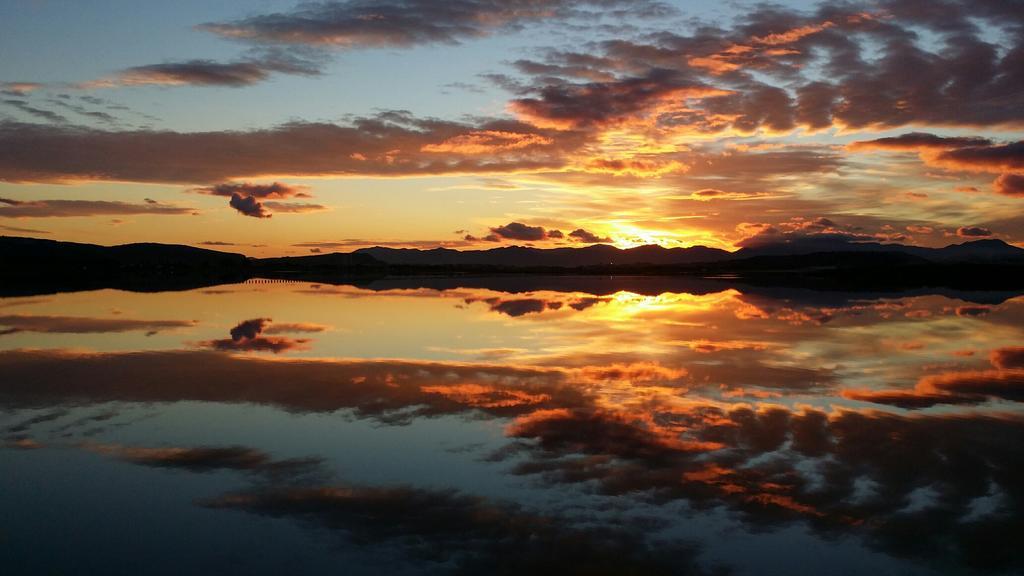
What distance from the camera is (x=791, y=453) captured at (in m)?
12.7

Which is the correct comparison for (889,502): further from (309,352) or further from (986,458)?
(309,352)

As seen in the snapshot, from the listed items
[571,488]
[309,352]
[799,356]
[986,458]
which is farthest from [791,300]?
[571,488]

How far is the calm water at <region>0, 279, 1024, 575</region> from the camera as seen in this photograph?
29.1 ft

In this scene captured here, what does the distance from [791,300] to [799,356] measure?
3194cm

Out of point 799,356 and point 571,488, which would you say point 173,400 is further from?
point 799,356

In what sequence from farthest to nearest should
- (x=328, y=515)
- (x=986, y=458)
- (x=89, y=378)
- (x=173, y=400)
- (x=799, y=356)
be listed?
(x=799, y=356), (x=89, y=378), (x=173, y=400), (x=986, y=458), (x=328, y=515)

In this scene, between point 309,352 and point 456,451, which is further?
point 309,352

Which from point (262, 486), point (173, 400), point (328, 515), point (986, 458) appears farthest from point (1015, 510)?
point (173, 400)

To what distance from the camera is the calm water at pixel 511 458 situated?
29.1ft

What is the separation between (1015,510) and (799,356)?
1387 centimetres

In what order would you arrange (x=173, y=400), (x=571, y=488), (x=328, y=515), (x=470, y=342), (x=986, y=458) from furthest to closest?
(x=470, y=342) → (x=173, y=400) → (x=986, y=458) → (x=571, y=488) → (x=328, y=515)

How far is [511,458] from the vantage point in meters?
12.4

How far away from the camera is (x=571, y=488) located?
10828mm

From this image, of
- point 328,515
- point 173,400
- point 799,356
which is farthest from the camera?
point 799,356
